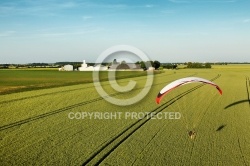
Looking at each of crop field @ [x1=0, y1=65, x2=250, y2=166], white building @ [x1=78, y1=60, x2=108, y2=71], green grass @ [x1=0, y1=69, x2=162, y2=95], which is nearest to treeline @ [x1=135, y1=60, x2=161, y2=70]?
white building @ [x1=78, y1=60, x2=108, y2=71]

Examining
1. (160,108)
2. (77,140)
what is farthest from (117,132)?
(160,108)

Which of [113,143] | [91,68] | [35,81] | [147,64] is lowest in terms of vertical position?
[113,143]

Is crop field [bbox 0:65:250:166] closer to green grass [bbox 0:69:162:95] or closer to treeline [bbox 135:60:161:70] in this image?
green grass [bbox 0:69:162:95]

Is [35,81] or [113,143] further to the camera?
[35,81]

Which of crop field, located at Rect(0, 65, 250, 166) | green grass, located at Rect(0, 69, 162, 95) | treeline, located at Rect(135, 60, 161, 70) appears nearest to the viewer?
crop field, located at Rect(0, 65, 250, 166)

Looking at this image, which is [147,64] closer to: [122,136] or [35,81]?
[35,81]

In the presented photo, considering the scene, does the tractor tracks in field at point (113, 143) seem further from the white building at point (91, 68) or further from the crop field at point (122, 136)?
the white building at point (91, 68)

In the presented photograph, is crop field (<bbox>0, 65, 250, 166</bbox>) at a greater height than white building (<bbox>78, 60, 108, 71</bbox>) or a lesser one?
lesser

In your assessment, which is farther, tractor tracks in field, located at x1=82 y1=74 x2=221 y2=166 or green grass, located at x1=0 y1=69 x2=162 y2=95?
green grass, located at x1=0 y1=69 x2=162 y2=95

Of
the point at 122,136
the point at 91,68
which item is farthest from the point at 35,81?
the point at 91,68

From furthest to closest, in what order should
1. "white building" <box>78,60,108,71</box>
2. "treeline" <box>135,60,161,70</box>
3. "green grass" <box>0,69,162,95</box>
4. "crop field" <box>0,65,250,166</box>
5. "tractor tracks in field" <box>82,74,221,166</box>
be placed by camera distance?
1. "treeline" <box>135,60,161,70</box>
2. "white building" <box>78,60,108,71</box>
3. "green grass" <box>0,69,162,95</box>
4. "crop field" <box>0,65,250,166</box>
5. "tractor tracks in field" <box>82,74,221,166</box>

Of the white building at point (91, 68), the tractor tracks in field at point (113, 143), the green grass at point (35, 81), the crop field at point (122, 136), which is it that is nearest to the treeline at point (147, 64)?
the white building at point (91, 68)

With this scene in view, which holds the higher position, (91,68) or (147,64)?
(147,64)
